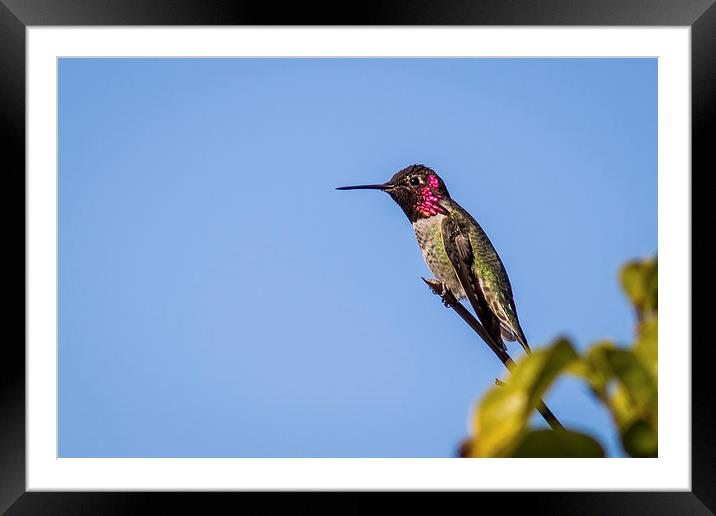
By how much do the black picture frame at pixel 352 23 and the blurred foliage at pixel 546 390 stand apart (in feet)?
4.36

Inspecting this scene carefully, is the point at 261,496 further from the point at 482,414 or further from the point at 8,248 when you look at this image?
the point at 482,414

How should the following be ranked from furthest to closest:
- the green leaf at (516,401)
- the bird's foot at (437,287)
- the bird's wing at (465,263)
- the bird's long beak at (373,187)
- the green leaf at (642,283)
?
the bird's long beak at (373,187) → the bird's wing at (465,263) → the bird's foot at (437,287) → the green leaf at (642,283) → the green leaf at (516,401)

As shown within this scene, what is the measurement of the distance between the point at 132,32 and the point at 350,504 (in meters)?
1.33

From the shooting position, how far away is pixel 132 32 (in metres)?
1.94

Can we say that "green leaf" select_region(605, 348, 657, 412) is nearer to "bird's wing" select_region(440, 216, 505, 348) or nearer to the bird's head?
"bird's wing" select_region(440, 216, 505, 348)

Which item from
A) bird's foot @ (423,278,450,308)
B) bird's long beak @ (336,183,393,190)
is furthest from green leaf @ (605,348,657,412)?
bird's long beak @ (336,183,393,190)

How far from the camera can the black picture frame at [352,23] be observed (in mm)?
1866

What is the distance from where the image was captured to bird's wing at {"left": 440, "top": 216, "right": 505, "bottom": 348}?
301cm

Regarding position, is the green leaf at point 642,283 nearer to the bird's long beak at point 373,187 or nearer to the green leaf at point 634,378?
the green leaf at point 634,378

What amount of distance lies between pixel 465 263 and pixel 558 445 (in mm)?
2578

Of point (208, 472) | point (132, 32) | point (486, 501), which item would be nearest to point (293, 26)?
point (132, 32)

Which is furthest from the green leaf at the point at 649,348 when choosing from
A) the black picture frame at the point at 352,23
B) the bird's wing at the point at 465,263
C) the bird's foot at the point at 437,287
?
the bird's wing at the point at 465,263

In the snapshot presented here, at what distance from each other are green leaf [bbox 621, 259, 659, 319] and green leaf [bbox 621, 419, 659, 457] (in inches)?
7.0

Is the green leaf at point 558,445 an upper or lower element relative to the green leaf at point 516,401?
lower
